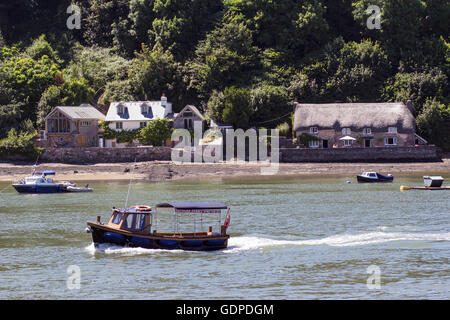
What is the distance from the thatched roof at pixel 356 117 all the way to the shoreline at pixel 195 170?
7109mm

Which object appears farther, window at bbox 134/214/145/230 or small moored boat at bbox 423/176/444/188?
small moored boat at bbox 423/176/444/188

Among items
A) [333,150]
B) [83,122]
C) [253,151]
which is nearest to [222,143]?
[253,151]

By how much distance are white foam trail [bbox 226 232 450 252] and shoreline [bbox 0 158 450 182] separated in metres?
39.1

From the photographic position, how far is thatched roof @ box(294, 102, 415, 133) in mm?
93812

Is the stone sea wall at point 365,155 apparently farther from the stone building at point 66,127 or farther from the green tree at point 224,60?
the stone building at point 66,127

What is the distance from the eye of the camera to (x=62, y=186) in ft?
240

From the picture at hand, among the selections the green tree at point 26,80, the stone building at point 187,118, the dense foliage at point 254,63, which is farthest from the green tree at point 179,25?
the green tree at point 26,80

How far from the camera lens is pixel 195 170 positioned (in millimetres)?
85250

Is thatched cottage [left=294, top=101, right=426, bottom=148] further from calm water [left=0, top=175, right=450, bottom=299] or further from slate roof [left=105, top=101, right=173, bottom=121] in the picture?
calm water [left=0, top=175, right=450, bottom=299]

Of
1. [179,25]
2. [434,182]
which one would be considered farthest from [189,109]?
[434,182]

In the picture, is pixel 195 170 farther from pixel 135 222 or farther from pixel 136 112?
pixel 135 222

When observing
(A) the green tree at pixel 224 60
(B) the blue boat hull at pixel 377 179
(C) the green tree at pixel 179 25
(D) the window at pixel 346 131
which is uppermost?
(C) the green tree at pixel 179 25

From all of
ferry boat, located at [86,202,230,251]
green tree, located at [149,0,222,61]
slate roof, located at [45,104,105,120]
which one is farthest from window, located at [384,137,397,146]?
ferry boat, located at [86,202,230,251]

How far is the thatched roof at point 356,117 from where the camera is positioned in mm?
93812
